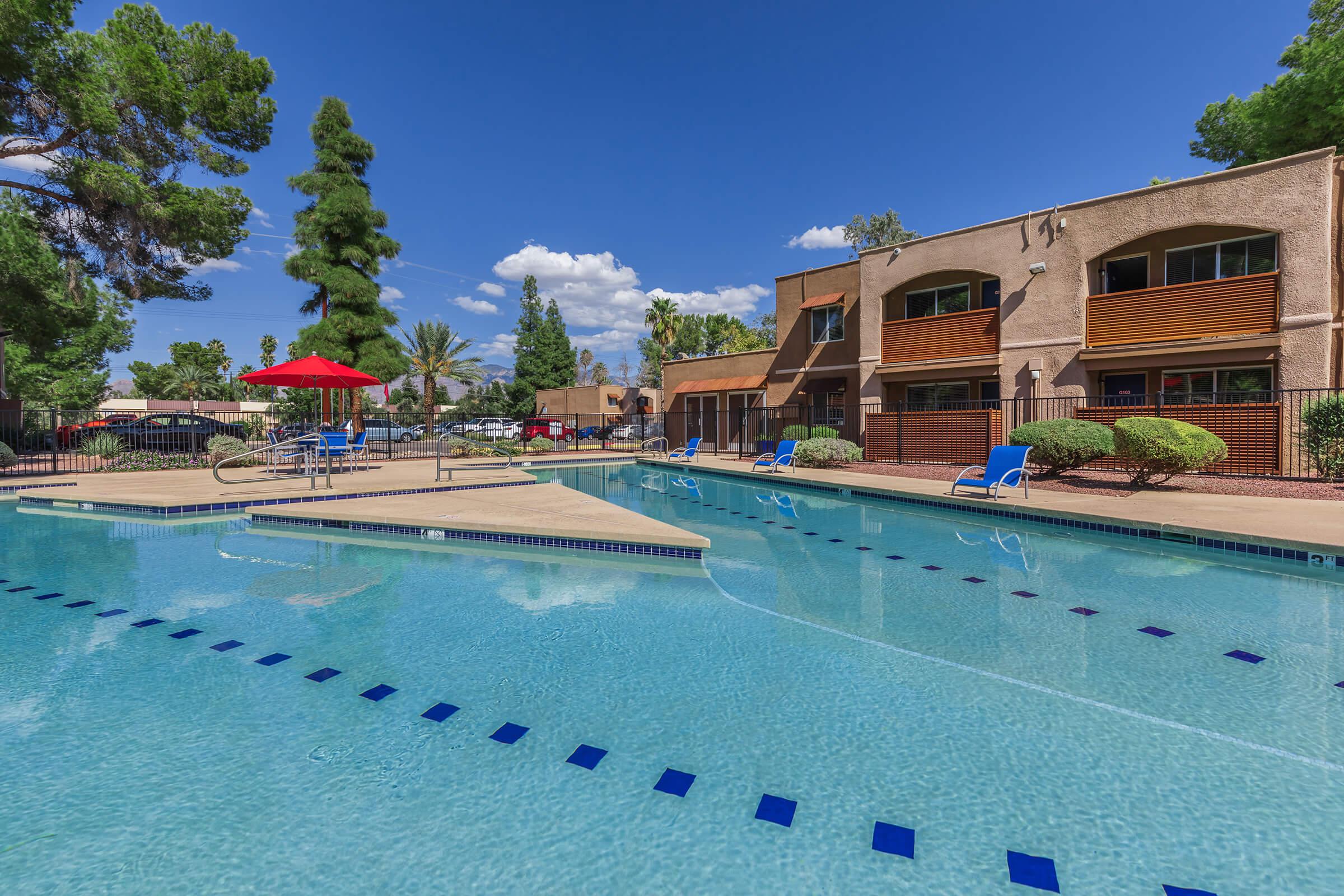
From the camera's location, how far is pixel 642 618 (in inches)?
178

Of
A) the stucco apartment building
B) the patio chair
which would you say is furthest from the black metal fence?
the patio chair

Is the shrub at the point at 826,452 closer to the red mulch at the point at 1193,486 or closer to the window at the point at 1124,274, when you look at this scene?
the red mulch at the point at 1193,486

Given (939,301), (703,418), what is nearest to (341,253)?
(703,418)

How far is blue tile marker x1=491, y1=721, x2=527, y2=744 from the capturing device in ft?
9.12

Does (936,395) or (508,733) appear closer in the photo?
(508,733)

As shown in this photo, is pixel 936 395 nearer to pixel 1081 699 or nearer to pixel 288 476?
pixel 1081 699

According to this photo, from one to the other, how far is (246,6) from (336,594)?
17763mm

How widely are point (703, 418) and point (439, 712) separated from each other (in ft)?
72.1

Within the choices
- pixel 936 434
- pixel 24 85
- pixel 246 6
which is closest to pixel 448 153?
pixel 246 6

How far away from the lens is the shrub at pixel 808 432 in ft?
58.6

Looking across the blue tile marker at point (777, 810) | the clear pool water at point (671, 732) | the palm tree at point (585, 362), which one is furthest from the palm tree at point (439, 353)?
the palm tree at point (585, 362)

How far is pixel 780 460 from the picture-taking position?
48.8 feet

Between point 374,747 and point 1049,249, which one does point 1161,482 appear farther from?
point 374,747

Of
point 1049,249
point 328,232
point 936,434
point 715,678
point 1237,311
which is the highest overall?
point 328,232
